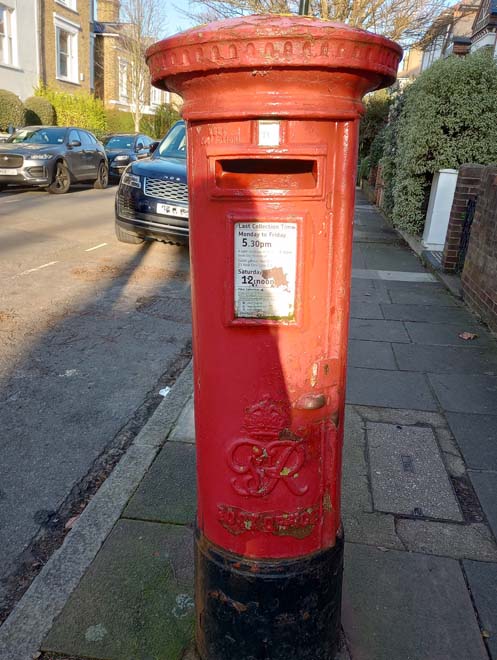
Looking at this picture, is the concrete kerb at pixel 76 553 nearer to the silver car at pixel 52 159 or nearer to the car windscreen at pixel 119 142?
the silver car at pixel 52 159

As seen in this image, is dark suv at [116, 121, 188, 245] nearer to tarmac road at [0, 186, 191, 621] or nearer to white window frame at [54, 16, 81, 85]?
tarmac road at [0, 186, 191, 621]

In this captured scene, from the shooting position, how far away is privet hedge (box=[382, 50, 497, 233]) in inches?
325

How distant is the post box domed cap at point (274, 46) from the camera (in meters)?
1.41

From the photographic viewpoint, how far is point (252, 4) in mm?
18391

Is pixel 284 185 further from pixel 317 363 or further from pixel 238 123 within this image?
pixel 317 363

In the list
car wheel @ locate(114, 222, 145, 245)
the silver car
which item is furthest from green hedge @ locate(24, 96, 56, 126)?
car wheel @ locate(114, 222, 145, 245)

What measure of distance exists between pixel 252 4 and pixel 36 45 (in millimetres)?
11503

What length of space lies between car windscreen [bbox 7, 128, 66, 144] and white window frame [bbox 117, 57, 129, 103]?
67.0 feet

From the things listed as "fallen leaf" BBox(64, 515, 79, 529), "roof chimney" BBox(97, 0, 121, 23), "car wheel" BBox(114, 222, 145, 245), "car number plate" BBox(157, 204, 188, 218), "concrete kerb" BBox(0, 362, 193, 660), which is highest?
"roof chimney" BBox(97, 0, 121, 23)

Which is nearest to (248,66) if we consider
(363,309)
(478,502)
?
(478,502)

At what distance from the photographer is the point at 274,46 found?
1.41 m

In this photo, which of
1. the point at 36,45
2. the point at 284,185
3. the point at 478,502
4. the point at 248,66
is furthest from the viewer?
the point at 36,45

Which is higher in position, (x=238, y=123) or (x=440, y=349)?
(x=238, y=123)

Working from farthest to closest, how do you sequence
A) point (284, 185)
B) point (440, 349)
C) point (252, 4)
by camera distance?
point (252, 4)
point (440, 349)
point (284, 185)
